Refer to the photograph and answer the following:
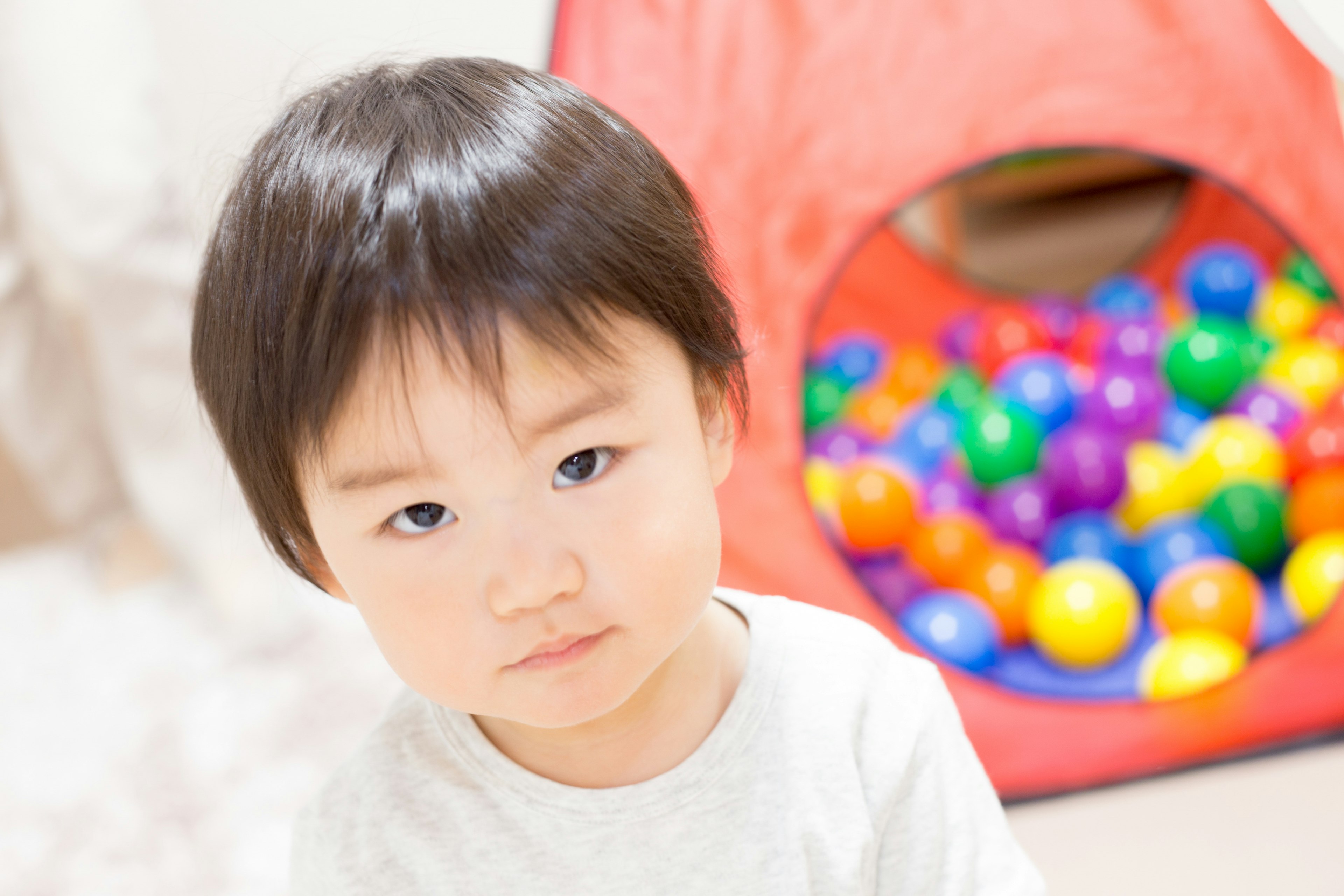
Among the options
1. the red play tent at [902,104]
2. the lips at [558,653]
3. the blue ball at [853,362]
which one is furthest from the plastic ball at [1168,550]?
the lips at [558,653]

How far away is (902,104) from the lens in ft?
4.07

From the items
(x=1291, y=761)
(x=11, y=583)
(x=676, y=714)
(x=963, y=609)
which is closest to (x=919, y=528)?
(x=963, y=609)

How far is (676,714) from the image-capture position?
25.9 inches

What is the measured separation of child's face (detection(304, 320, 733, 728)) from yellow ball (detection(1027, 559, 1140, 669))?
79 cm

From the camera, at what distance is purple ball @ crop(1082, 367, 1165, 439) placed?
153cm

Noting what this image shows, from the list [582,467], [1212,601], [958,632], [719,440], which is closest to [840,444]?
[958,632]

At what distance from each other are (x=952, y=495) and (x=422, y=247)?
3.74ft

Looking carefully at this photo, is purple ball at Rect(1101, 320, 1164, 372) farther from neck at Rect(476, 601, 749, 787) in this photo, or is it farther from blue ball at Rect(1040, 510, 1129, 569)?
neck at Rect(476, 601, 749, 787)

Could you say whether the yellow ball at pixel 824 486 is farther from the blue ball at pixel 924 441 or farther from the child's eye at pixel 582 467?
the child's eye at pixel 582 467

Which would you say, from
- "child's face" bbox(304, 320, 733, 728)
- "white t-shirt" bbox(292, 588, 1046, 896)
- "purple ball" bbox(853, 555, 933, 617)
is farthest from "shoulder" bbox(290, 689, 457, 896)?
"purple ball" bbox(853, 555, 933, 617)

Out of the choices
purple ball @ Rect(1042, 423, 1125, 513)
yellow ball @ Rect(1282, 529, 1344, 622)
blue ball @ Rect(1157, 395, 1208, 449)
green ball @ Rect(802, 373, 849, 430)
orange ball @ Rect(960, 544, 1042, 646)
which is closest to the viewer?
yellow ball @ Rect(1282, 529, 1344, 622)

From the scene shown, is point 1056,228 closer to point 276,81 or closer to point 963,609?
point 963,609

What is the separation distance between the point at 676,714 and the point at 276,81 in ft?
3.23

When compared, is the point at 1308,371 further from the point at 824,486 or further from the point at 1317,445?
the point at 824,486
